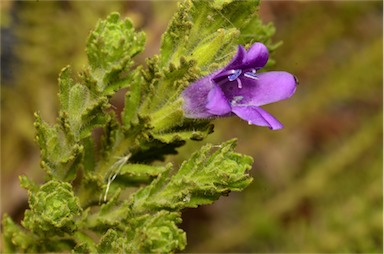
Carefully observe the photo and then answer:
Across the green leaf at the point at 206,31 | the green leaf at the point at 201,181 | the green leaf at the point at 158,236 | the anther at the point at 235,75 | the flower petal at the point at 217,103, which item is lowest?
the green leaf at the point at 158,236

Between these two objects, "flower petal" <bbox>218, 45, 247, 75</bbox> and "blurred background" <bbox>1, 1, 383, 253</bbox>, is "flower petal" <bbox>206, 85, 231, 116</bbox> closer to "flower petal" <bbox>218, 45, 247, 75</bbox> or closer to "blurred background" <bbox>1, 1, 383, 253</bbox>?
"flower petal" <bbox>218, 45, 247, 75</bbox>

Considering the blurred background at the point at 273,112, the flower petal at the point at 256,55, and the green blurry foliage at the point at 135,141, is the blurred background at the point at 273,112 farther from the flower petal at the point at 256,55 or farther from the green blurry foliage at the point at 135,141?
the flower petal at the point at 256,55

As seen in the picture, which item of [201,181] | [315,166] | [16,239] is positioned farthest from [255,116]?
[315,166]

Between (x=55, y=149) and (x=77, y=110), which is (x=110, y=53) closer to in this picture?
(x=77, y=110)

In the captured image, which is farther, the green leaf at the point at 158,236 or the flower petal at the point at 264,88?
the flower petal at the point at 264,88

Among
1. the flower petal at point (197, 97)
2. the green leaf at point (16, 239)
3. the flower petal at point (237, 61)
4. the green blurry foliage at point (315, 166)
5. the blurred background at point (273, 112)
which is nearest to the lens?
the flower petal at point (237, 61)

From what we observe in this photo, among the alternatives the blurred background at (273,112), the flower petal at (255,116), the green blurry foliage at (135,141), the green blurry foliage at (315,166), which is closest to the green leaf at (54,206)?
the green blurry foliage at (135,141)
